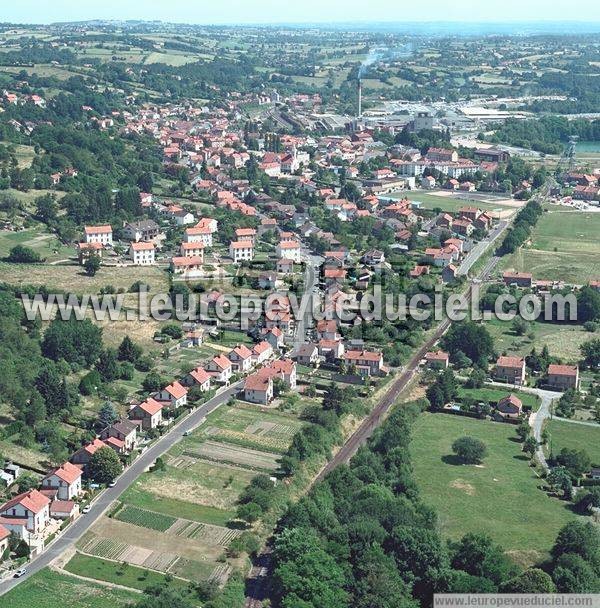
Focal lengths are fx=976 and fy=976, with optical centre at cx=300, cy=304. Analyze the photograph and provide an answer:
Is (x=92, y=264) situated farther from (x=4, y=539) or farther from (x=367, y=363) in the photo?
(x=4, y=539)

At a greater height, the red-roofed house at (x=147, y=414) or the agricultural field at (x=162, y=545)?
the red-roofed house at (x=147, y=414)

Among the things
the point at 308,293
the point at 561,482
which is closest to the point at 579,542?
the point at 561,482

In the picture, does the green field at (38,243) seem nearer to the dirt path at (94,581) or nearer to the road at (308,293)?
the road at (308,293)

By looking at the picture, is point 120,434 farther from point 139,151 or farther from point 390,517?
point 139,151

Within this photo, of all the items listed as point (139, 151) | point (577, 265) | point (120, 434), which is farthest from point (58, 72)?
point (120, 434)

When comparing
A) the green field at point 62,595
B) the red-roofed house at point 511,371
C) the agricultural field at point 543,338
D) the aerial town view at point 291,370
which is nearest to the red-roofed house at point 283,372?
the aerial town view at point 291,370

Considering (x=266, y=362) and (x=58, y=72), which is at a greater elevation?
(x=58, y=72)
